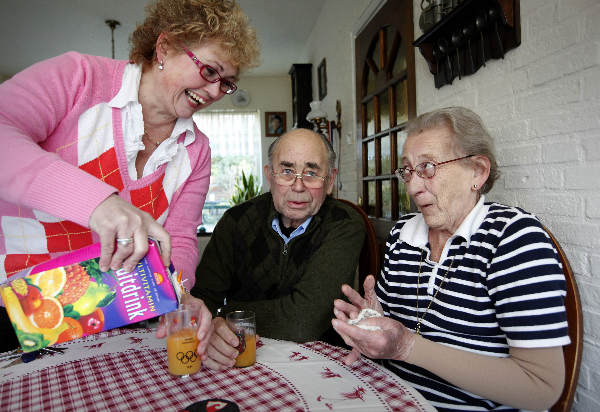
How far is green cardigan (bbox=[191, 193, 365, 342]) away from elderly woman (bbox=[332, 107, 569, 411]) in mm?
185

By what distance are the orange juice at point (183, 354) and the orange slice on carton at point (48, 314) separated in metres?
0.28

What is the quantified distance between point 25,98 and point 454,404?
1245mm

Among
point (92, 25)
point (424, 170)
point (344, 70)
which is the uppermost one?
point (92, 25)

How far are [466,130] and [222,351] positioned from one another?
2.96 ft

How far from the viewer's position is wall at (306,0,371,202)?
3.43 meters

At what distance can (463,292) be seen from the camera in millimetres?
1120

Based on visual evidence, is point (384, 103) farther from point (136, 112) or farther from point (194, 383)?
point (194, 383)

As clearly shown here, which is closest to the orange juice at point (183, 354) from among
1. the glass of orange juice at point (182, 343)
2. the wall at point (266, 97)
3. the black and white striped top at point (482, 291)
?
the glass of orange juice at point (182, 343)

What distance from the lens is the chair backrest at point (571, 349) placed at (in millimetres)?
903

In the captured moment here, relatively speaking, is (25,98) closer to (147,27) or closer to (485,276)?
(147,27)

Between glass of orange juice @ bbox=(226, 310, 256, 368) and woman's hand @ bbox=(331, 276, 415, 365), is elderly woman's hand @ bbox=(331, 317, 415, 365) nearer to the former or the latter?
woman's hand @ bbox=(331, 276, 415, 365)

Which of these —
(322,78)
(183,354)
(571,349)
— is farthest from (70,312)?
(322,78)

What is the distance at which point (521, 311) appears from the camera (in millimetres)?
950

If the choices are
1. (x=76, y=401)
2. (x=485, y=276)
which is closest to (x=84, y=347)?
(x=76, y=401)
